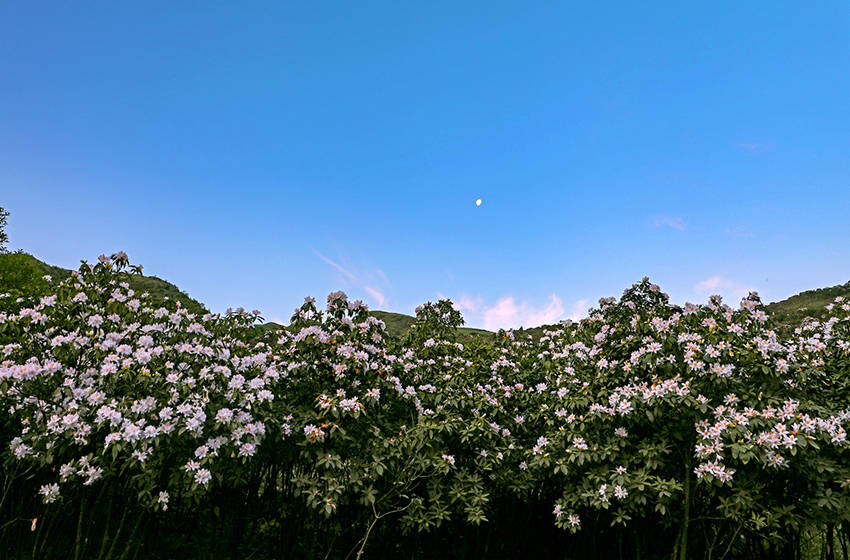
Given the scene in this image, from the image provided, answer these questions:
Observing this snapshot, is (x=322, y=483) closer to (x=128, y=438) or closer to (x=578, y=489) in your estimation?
(x=128, y=438)

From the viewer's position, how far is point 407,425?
18.5 ft

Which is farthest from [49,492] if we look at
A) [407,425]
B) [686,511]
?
[686,511]

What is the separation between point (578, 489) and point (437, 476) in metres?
1.48

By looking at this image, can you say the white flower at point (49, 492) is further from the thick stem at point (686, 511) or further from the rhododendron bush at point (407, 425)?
the thick stem at point (686, 511)

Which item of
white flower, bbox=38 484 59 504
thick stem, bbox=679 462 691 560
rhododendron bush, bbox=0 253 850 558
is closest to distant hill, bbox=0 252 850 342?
rhododendron bush, bbox=0 253 850 558

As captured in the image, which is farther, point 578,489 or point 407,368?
point 407,368

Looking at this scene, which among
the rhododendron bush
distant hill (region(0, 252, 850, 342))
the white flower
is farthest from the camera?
distant hill (region(0, 252, 850, 342))

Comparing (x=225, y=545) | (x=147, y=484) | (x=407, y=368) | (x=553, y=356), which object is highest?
(x=553, y=356)

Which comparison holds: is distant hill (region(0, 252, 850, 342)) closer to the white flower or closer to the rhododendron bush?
Answer: the rhododendron bush

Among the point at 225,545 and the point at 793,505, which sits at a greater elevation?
the point at 793,505

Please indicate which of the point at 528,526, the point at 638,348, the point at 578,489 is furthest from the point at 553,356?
the point at 528,526

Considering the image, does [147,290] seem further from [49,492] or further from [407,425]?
[407,425]

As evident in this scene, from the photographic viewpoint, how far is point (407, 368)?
19.3 feet

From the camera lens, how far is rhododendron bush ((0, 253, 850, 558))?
4391 millimetres
